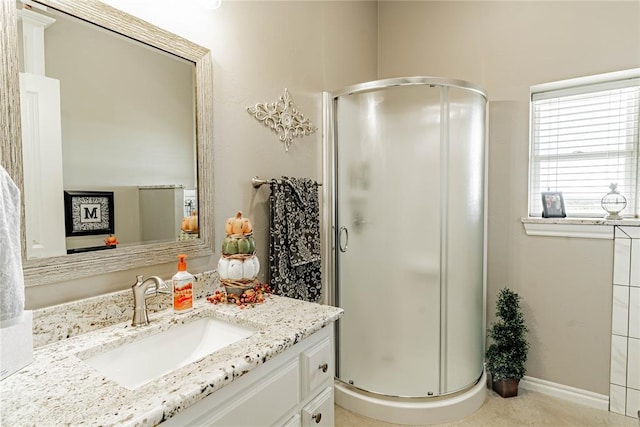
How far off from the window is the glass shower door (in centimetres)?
89

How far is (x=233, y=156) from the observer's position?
1658 millimetres

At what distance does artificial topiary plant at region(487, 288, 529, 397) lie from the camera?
2273 mm

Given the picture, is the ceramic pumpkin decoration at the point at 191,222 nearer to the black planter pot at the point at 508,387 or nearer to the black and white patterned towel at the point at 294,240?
the black and white patterned towel at the point at 294,240

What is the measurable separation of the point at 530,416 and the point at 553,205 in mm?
1291

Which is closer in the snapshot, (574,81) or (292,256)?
(292,256)

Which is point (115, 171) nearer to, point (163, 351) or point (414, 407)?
point (163, 351)

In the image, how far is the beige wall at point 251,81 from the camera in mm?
1354

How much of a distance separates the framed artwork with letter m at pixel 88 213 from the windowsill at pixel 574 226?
92.1 inches

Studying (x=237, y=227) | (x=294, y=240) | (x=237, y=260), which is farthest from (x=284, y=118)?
(x=237, y=260)

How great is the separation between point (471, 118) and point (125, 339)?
2068 mm

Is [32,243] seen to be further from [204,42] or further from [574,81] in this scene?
[574,81]

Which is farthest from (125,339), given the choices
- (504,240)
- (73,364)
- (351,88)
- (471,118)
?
(504,240)

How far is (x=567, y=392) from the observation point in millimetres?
2268

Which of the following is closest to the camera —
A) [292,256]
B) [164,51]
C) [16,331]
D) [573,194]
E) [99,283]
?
[16,331]
